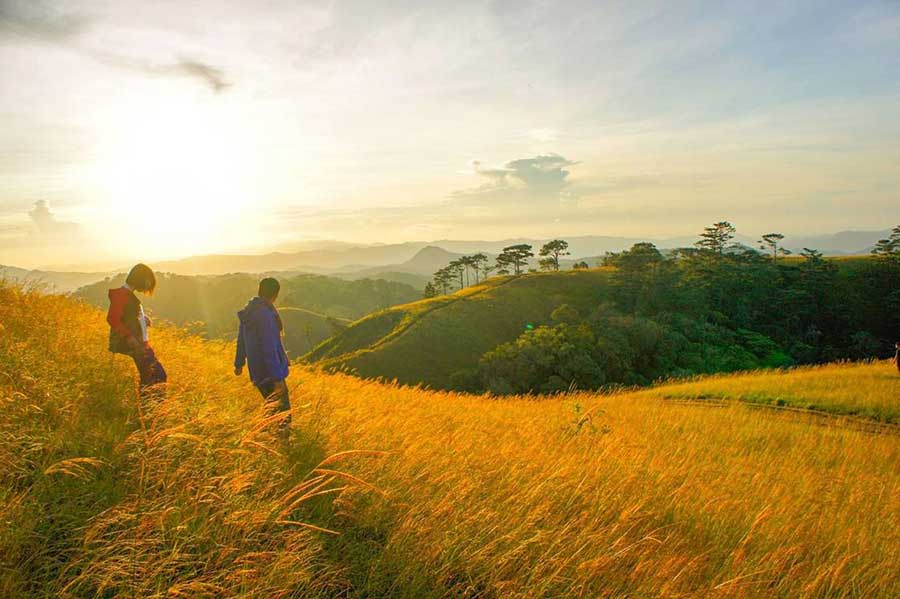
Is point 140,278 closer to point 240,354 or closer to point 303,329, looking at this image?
point 240,354

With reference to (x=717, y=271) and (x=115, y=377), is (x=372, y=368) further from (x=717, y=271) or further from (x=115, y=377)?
(x=717, y=271)

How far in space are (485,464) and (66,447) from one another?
12.6 ft

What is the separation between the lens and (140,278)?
22.3ft

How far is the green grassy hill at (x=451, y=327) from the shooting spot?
2798 inches

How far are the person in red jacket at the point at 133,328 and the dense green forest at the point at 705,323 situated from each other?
151ft

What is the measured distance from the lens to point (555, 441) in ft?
24.1

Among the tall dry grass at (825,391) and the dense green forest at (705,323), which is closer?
the tall dry grass at (825,391)

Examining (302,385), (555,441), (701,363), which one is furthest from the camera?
(701,363)

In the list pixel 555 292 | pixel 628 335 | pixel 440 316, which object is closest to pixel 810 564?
pixel 628 335

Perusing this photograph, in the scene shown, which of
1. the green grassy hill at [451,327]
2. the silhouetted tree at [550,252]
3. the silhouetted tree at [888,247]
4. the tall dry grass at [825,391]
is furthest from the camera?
the silhouetted tree at [550,252]

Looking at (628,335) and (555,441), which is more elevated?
(555,441)

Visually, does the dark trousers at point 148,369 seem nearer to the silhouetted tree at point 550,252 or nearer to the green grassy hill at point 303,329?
the green grassy hill at point 303,329

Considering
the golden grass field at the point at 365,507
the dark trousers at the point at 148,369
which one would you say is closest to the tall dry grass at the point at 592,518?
the golden grass field at the point at 365,507

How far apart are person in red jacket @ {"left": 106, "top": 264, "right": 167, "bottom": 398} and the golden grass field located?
33cm
